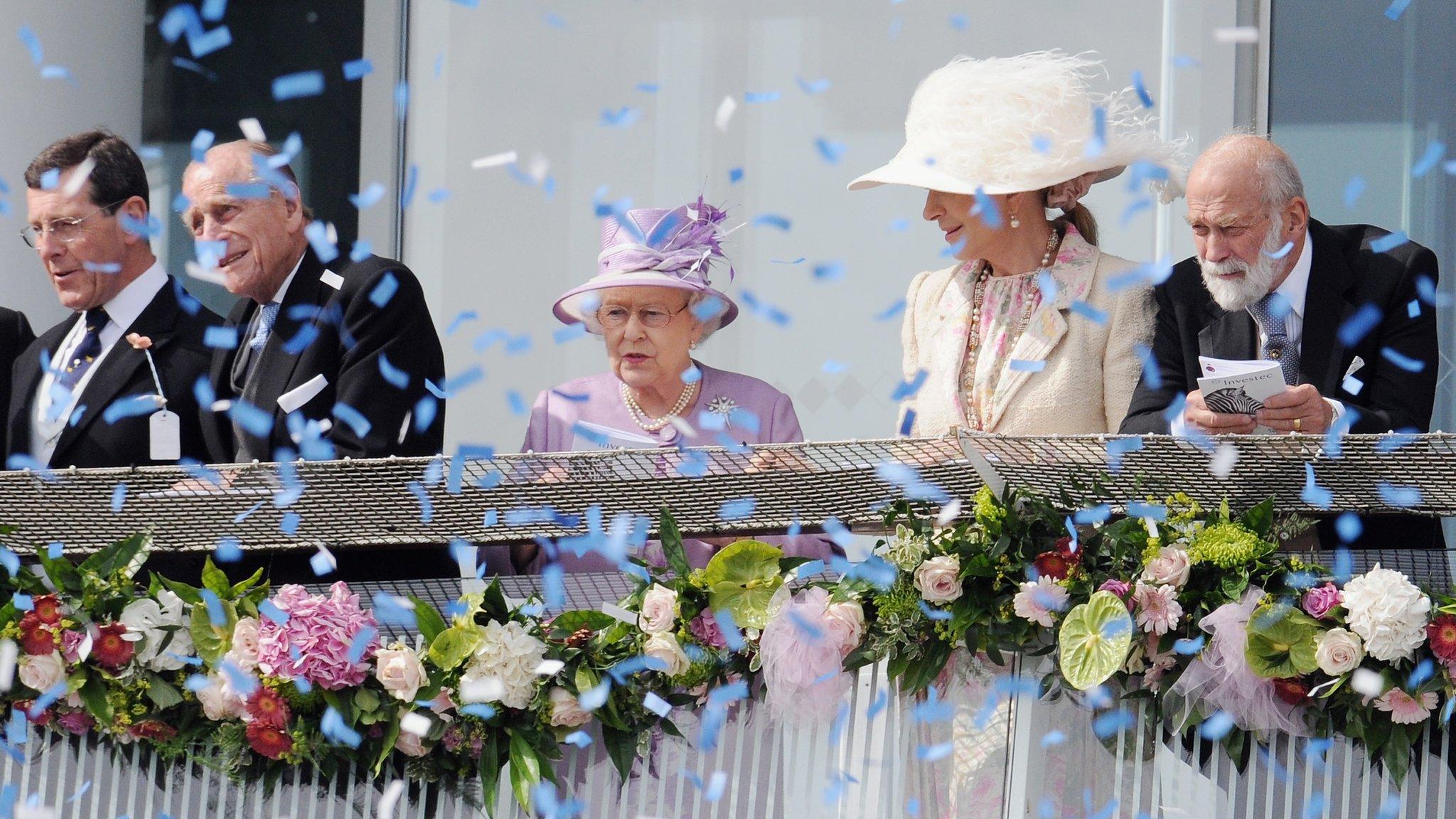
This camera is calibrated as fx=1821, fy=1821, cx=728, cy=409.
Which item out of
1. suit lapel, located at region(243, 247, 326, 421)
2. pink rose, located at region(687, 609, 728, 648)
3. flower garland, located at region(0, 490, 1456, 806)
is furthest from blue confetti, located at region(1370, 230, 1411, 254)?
suit lapel, located at region(243, 247, 326, 421)

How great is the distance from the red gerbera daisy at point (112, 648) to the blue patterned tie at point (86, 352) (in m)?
1.01

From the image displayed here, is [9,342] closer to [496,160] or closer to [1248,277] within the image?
[496,160]

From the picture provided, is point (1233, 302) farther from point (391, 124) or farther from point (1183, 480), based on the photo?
point (391, 124)

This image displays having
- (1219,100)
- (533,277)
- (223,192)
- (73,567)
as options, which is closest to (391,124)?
(533,277)

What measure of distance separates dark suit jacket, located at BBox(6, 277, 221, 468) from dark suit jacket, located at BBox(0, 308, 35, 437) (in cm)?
4

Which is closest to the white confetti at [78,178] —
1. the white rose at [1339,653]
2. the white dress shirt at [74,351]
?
the white dress shirt at [74,351]

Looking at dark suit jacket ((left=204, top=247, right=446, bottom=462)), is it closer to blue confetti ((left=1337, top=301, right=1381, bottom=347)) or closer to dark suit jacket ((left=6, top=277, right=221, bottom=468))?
dark suit jacket ((left=6, top=277, right=221, bottom=468))

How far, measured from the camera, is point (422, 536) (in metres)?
2.71

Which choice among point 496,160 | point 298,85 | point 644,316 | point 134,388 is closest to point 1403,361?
point 644,316

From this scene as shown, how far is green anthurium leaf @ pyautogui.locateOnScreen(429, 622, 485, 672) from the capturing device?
8.65ft

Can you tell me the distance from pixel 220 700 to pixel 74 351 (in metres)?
1.27

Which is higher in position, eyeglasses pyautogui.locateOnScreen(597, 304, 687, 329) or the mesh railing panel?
eyeglasses pyautogui.locateOnScreen(597, 304, 687, 329)

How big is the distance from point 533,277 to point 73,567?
2.69 meters

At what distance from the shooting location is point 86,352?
368 centimetres
